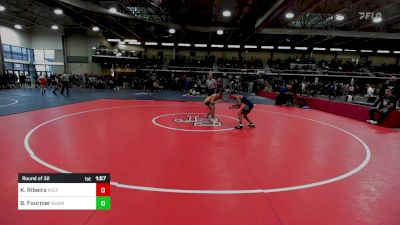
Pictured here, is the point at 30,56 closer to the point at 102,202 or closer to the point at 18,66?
the point at 18,66

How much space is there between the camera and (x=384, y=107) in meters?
8.95

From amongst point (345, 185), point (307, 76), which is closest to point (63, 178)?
point (345, 185)

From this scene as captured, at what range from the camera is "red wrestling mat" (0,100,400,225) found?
2.76 meters

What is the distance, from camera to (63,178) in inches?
88.8

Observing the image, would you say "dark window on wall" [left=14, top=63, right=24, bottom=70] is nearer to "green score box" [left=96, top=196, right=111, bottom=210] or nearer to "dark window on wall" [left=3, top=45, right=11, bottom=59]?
"dark window on wall" [left=3, top=45, right=11, bottom=59]

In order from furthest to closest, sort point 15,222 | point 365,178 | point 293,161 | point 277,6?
1. point 277,6
2. point 293,161
3. point 365,178
4. point 15,222

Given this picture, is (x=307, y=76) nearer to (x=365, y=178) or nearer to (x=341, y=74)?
(x=341, y=74)

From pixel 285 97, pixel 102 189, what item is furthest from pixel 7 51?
pixel 102 189

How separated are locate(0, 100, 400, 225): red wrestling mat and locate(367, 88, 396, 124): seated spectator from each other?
5.58 feet

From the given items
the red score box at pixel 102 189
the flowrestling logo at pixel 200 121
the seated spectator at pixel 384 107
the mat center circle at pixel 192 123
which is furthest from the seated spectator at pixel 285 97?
the red score box at pixel 102 189

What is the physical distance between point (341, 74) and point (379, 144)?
28324mm

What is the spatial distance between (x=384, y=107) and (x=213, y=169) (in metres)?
8.35

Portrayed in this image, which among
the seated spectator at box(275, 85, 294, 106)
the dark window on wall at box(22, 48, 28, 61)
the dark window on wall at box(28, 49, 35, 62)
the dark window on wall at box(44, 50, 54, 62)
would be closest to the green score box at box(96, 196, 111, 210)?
the seated spectator at box(275, 85, 294, 106)

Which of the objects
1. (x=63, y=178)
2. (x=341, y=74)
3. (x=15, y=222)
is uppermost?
(x=341, y=74)
